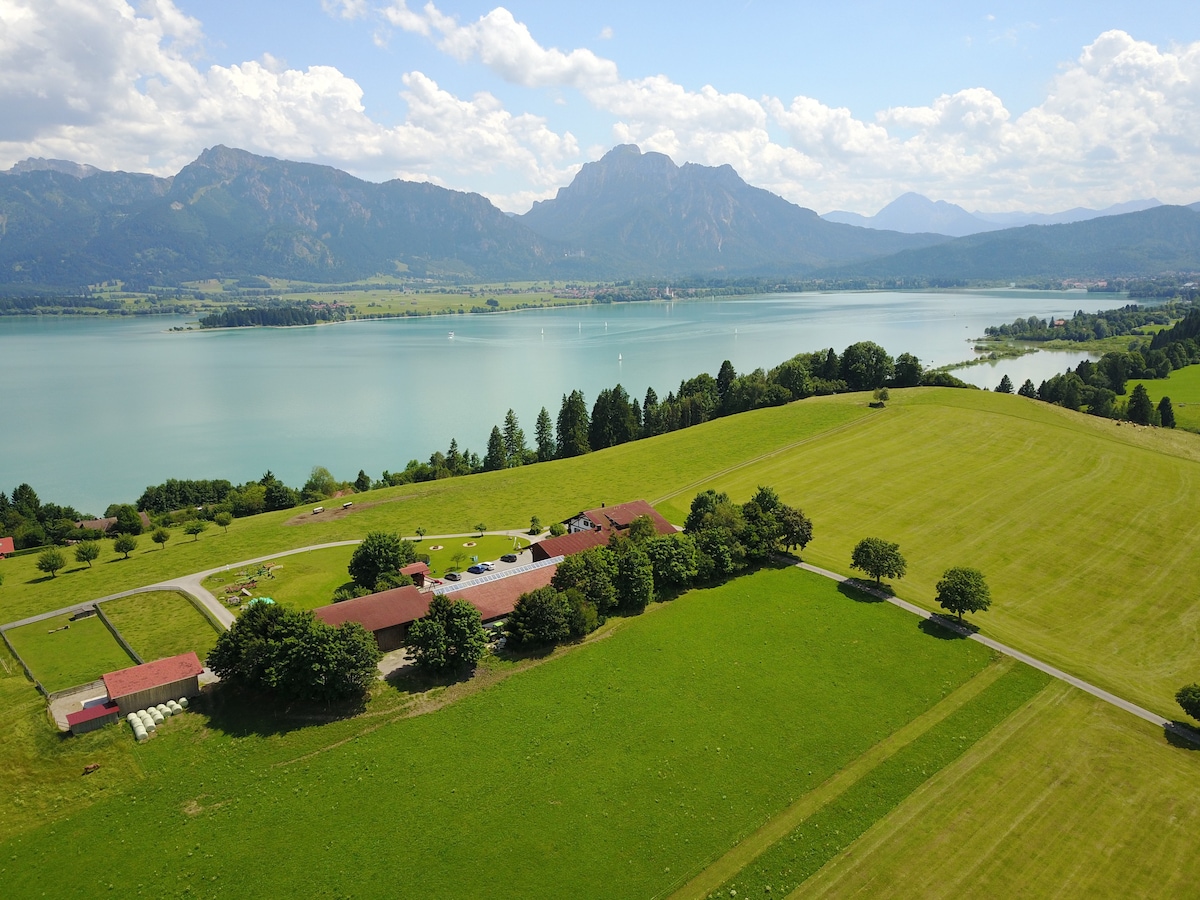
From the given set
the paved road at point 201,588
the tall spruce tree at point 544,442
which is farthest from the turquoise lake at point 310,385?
the paved road at point 201,588

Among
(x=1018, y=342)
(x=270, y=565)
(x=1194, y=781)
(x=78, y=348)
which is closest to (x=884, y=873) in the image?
(x=1194, y=781)

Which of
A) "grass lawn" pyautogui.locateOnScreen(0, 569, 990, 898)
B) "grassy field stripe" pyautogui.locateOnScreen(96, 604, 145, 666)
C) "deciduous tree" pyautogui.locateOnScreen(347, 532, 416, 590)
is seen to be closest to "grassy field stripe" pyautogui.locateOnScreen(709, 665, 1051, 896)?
"grass lawn" pyautogui.locateOnScreen(0, 569, 990, 898)

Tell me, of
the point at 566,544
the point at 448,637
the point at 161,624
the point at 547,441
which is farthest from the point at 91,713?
the point at 547,441

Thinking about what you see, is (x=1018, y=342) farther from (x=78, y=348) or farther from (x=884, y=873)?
(x=78, y=348)

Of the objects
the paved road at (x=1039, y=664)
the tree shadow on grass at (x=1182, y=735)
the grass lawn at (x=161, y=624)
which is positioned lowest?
→ the tree shadow on grass at (x=1182, y=735)

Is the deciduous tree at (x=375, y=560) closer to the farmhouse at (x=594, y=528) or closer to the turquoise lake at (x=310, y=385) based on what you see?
the farmhouse at (x=594, y=528)

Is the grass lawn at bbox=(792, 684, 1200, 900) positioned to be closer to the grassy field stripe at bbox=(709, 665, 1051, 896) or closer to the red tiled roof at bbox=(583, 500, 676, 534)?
the grassy field stripe at bbox=(709, 665, 1051, 896)
